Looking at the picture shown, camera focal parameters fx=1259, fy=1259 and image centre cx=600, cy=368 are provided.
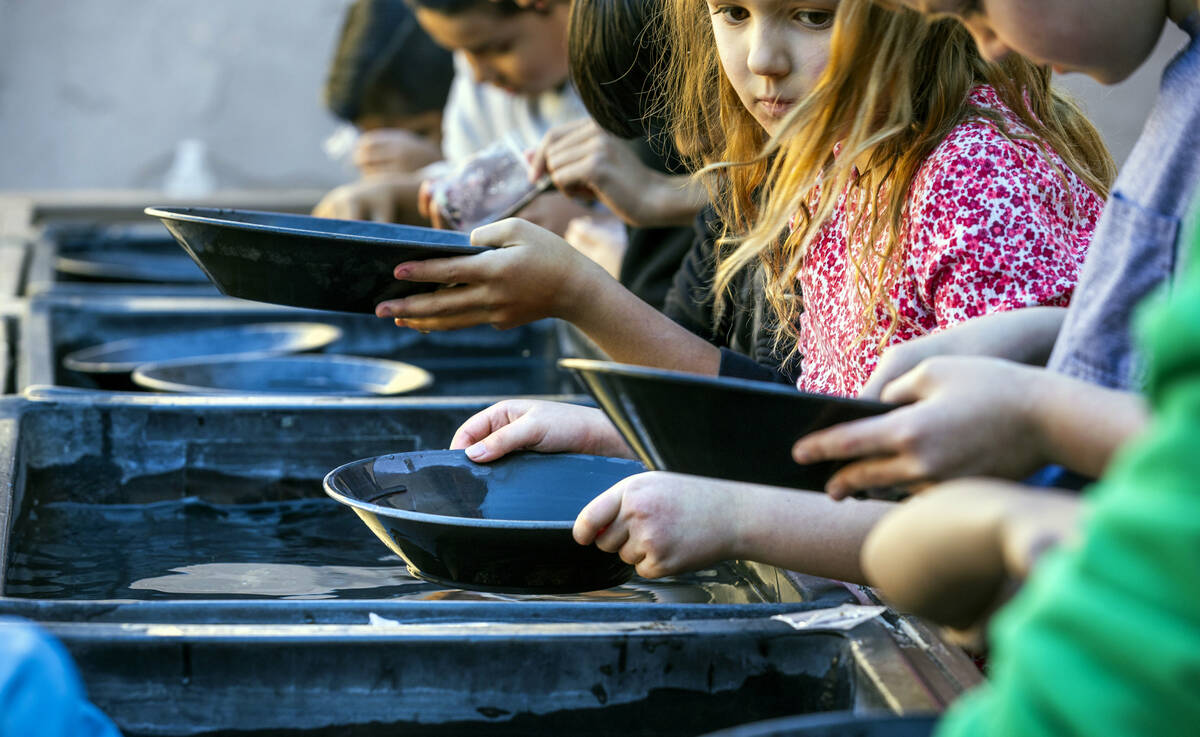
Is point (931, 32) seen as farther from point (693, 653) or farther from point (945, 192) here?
point (693, 653)

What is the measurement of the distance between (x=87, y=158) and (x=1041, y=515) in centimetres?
849

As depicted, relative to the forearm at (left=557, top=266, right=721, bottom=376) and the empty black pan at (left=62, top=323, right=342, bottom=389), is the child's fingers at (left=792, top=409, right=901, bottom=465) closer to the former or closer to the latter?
the forearm at (left=557, top=266, right=721, bottom=376)

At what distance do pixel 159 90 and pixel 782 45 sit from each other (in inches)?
295

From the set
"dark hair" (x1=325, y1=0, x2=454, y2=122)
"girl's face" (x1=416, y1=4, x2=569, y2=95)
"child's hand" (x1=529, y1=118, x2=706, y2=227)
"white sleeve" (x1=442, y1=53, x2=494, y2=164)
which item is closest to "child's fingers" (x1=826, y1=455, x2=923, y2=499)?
"child's hand" (x1=529, y1=118, x2=706, y2=227)

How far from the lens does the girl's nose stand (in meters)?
1.31

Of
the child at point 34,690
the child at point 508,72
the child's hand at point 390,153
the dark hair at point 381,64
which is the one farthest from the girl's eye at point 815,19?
the dark hair at point 381,64

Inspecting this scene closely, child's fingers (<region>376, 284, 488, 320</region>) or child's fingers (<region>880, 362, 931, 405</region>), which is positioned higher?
child's fingers (<region>880, 362, 931, 405</region>)

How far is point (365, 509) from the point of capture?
1171 mm

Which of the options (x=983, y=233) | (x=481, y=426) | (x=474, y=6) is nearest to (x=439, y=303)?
(x=481, y=426)

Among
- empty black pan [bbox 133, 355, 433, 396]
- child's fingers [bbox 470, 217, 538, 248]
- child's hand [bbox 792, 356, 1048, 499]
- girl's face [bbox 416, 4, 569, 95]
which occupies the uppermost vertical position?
girl's face [bbox 416, 4, 569, 95]

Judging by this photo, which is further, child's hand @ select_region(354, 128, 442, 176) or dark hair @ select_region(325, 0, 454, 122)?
dark hair @ select_region(325, 0, 454, 122)

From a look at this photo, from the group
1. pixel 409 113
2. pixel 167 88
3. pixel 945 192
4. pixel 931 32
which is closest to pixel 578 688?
pixel 945 192

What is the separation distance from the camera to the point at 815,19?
131cm

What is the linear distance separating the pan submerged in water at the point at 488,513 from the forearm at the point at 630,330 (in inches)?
10.2
